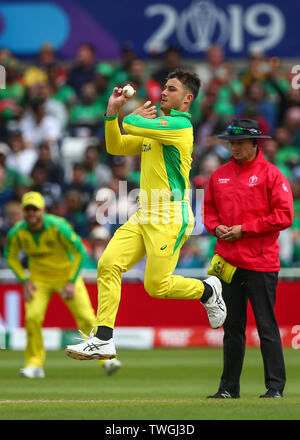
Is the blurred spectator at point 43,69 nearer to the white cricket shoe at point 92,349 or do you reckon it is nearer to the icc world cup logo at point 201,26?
the icc world cup logo at point 201,26

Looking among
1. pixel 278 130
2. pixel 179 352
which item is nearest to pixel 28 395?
pixel 179 352

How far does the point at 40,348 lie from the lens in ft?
41.3

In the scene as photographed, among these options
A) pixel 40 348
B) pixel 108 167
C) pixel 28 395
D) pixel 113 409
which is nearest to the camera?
pixel 113 409

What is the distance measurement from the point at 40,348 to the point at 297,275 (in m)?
4.92

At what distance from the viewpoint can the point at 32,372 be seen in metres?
12.4

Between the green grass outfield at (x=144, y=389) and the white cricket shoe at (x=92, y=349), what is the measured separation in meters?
0.40

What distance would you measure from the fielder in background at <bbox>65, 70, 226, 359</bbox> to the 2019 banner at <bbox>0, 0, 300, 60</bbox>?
35.5 ft

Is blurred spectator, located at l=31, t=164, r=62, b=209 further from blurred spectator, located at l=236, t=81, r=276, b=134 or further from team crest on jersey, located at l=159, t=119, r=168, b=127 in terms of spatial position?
team crest on jersey, located at l=159, t=119, r=168, b=127

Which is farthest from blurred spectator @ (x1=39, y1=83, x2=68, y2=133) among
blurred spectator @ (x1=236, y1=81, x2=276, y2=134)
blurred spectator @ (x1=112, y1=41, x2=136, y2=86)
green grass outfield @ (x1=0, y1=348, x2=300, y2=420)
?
green grass outfield @ (x1=0, y1=348, x2=300, y2=420)

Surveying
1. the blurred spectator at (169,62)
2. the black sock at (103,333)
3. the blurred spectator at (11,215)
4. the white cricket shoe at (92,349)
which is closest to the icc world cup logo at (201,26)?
the blurred spectator at (169,62)

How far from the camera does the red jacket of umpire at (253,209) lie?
912cm

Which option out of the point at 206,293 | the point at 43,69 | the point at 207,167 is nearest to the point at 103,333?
the point at 206,293

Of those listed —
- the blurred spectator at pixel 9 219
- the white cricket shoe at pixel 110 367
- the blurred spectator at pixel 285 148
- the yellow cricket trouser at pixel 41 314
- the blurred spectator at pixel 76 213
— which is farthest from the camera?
the blurred spectator at pixel 285 148

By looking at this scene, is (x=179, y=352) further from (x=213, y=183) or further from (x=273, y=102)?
(x=213, y=183)
